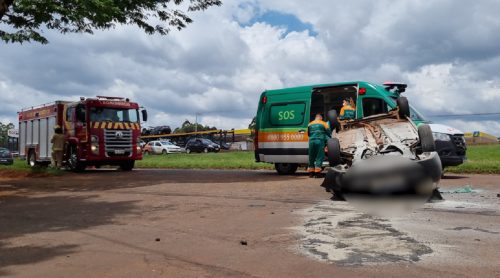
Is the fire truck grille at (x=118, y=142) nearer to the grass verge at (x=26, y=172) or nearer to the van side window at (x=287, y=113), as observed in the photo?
the grass verge at (x=26, y=172)

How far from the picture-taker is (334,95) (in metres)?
14.5

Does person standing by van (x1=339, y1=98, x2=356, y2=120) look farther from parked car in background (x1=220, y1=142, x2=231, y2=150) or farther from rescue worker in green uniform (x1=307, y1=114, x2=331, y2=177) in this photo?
parked car in background (x1=220, y1=142, x2=231, y2=150)

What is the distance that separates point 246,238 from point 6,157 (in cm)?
3310

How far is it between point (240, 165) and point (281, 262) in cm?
1645

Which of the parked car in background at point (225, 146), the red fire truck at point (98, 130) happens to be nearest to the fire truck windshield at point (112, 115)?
the red fire truck at point (98, 130)

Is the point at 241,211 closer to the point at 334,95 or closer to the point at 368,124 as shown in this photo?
the point at 368,124

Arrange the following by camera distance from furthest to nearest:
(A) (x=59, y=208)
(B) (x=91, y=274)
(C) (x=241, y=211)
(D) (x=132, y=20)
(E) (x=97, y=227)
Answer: (D) (x=132, y=20) → (A) (x=59, y=208) → (C) (x=241, y=211) → (E) (x=97, y=227) → (B) (x=91, y=274)

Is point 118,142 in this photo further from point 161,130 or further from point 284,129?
point 161,130

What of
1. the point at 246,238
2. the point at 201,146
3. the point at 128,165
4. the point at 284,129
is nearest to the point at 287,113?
the point at 284,129

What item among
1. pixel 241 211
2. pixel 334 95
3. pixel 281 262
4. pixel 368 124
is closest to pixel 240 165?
pixel 334 95

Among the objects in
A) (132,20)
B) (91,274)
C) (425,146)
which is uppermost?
(132,20)

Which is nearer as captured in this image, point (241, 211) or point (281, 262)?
point (281, 262)

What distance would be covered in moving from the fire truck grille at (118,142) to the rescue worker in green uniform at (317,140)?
9664mm

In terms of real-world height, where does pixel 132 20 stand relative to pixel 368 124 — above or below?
above
